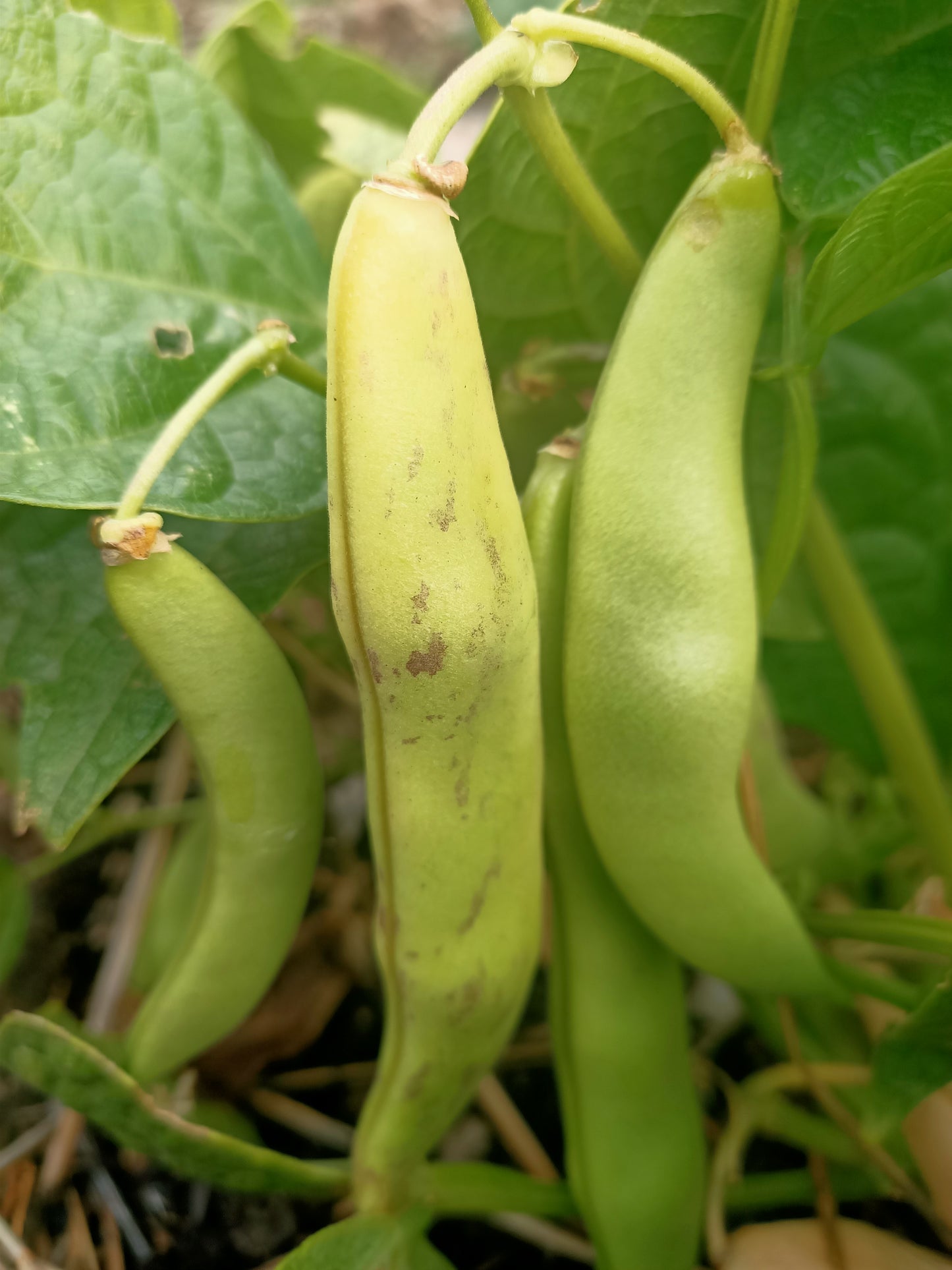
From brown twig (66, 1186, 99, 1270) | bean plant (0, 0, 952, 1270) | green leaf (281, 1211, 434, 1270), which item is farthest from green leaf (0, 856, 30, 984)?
green leaf (281, 1211, 434, 1270)

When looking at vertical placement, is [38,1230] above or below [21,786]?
below

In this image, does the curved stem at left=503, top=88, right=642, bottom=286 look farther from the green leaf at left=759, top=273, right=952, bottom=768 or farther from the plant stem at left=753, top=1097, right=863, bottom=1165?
the plant stem at left=753, top=1097, right=863, bottom=1165

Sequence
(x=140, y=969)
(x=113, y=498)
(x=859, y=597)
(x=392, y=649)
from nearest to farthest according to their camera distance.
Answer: (x=392, y=649) → (x=113, y=498) → (x=859, y=597) → (x=140, y=969)

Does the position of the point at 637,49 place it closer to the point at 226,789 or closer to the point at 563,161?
the point at 563,161

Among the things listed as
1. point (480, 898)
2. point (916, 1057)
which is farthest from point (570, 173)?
point (916, 1057)

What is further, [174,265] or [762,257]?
[174,265]

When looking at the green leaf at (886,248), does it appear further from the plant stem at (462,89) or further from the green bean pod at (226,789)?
the green bean pod at (226,789)

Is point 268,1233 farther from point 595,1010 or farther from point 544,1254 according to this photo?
point 595,1010

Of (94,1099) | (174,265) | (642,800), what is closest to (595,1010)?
(642,800)
